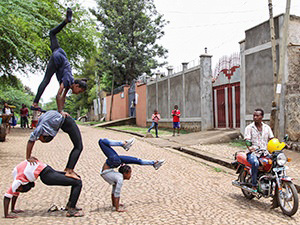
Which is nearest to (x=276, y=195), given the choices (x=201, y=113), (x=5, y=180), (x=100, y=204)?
(x=100, y=204)

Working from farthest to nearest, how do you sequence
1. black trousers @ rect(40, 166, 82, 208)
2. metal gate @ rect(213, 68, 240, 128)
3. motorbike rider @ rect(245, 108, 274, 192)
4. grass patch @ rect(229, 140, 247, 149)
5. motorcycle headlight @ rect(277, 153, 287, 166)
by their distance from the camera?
1. metal gate @ rect(213, 68, 240, 128)
2. grass patch @ rect(229, 140, 247, 149)
3. motorbike rider @ rect(245, 108, 274, 192)
4. motorcycle headlight @ rect(277, 153, 287, 166)
5. black trousers @ rect(40, 166, 82, 208)

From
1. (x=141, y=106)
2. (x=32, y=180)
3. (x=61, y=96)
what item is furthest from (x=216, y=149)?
(x=141, y=106)

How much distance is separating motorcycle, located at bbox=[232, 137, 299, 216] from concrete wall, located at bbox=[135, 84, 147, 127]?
1991cm

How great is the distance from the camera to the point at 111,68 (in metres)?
32.2

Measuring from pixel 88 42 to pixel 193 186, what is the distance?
16.1 metres

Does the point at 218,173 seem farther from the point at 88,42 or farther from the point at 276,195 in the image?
the point at 88,42

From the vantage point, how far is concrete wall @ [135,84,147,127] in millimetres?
25234

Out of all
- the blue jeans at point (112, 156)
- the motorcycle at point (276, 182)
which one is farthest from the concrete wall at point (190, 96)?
the blue jeans at point (112, 156)

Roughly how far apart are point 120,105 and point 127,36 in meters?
6.85

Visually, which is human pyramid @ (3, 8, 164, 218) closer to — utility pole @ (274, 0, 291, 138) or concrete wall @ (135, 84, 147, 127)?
utility pole @ (274, 0, 291, 138)

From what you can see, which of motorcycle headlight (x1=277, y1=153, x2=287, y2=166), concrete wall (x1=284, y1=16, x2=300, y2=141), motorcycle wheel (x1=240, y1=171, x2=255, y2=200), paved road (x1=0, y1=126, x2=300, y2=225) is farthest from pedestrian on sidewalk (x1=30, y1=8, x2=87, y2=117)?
concrete wall (x1=284, y1=16, x2=300, y2=141)

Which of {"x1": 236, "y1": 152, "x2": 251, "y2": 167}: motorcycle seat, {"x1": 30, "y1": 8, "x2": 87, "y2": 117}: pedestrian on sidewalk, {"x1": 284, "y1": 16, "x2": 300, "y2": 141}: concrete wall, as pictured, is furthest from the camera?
{"x1": 284, "y1": 16, "x2": 300, "y2": 141}: concrete wall

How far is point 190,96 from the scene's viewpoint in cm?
1739

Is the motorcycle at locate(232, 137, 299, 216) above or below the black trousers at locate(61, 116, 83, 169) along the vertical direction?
below
